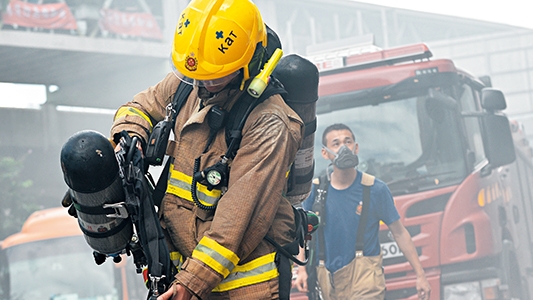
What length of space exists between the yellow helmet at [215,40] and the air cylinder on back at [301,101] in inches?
20.3

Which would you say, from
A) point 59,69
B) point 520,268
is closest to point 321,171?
point 520,268

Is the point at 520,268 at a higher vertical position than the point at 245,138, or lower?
lower

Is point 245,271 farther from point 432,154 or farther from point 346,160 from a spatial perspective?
point 432,154

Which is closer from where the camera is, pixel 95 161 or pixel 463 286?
pixel 95 161

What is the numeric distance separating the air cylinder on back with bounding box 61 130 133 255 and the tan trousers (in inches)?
147

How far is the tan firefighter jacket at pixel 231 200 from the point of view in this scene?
8.87ft

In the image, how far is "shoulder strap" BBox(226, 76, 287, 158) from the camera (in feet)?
9.48

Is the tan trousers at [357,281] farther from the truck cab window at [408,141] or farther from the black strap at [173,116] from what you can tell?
the black strap at [173,116]

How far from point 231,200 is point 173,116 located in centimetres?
55

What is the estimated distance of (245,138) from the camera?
2883 mm

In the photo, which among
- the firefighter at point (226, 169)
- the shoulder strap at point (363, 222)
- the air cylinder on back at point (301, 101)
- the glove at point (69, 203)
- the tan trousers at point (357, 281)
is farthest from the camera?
the shoulder strap at point (363, 222)

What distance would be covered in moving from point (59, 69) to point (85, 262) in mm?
15285

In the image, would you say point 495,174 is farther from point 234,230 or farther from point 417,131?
point 234,230

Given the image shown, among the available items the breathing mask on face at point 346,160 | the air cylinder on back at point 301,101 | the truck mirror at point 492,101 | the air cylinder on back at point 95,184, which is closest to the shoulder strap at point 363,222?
the breathing mask on face at point 346,160
